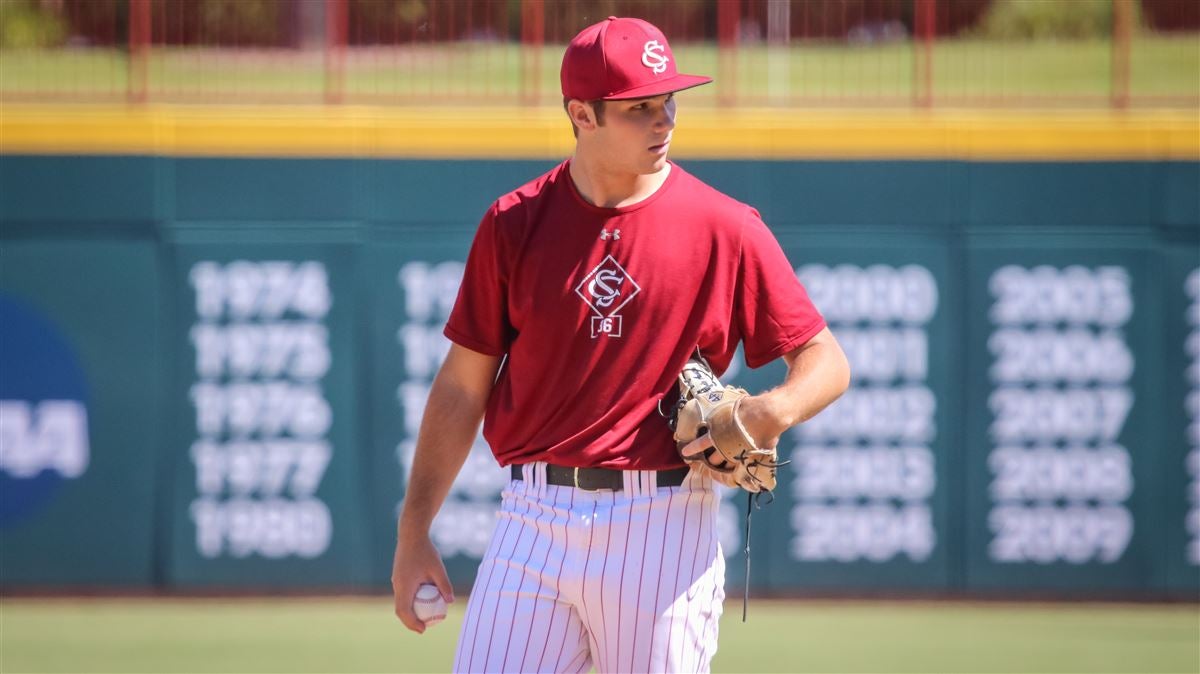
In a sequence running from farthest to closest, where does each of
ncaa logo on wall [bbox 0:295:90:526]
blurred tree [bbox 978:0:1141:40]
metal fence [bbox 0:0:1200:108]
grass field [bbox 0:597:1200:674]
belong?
1. blurred tree [bbox 978:0:1141:40]
2. metal fence [bbox 0:0:1200:108]
3. ncaa logo on wall [bbox 0:295:90:526]
4. grass field [bbox 0:597:1200:674]

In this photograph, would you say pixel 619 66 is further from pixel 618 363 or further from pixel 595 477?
pixel 595 477

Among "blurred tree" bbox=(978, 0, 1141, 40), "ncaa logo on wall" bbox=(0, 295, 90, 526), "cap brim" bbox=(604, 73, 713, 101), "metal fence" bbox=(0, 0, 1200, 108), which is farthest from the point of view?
"blurred tree" bbox=(978, 0, 1141, 40)

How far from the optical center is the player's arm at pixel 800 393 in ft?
8.89

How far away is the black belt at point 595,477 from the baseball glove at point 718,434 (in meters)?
0.05

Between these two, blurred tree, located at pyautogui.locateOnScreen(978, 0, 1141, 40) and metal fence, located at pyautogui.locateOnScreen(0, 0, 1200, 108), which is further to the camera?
blurred tree, located at pyautogui.locateOnScreen(978, 0, 1141, 40)

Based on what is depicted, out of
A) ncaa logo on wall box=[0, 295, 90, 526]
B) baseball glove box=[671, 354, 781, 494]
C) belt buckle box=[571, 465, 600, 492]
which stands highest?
baseball glove box=[671, 354, 781, 494]

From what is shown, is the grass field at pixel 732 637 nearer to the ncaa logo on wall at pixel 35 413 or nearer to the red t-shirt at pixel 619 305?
the ncaa logo on wall at pixel 35 413

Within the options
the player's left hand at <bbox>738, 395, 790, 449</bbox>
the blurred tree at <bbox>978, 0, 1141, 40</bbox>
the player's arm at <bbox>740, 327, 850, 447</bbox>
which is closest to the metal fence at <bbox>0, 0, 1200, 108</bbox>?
the blurred tree at <bbox>978, 0, 1141, 40</bbox>

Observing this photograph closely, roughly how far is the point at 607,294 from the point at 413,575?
2.32ft

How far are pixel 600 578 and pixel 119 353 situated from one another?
17.3ft

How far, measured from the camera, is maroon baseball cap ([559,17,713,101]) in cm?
282

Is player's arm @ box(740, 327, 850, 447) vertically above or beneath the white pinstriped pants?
above

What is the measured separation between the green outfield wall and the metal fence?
59 centimetres

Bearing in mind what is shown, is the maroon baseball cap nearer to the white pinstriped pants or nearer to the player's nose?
the player's nose
